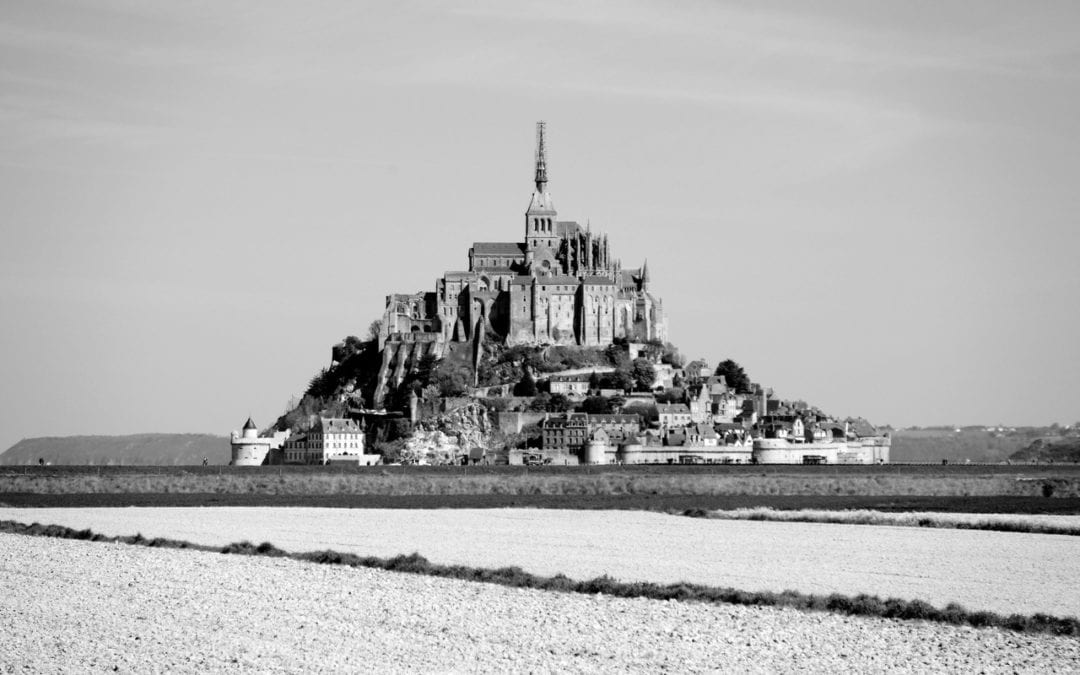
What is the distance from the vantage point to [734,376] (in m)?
148

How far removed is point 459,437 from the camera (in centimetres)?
12262

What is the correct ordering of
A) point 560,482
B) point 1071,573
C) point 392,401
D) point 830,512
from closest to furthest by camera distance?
point 1071,573 < point 830,512 < point 560,482 < point 392,401

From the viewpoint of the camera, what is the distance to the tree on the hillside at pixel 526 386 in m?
132

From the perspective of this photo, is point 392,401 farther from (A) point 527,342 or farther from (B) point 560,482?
(B) point 560,482

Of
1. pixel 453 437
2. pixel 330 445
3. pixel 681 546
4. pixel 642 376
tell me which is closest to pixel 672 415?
pixel 642 376

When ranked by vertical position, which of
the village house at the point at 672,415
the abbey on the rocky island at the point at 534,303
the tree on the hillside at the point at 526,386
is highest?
the abbey on the rocky island at the point at 534,303

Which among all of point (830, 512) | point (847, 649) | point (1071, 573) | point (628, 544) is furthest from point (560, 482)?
point (847, 649)

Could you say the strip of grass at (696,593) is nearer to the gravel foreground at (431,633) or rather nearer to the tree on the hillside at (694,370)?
the gravel foreground at (431,633)

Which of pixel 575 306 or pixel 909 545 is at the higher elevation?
pixel 575 306

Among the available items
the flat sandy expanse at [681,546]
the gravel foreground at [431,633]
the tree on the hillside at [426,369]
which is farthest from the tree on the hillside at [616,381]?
the gravel foreground at [431,633]

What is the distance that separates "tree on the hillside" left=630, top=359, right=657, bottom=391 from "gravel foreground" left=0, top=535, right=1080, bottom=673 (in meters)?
106

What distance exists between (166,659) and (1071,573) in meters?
19.6

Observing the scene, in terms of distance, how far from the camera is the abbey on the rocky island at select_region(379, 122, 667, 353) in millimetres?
137375

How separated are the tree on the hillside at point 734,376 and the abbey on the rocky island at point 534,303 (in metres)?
8.19
